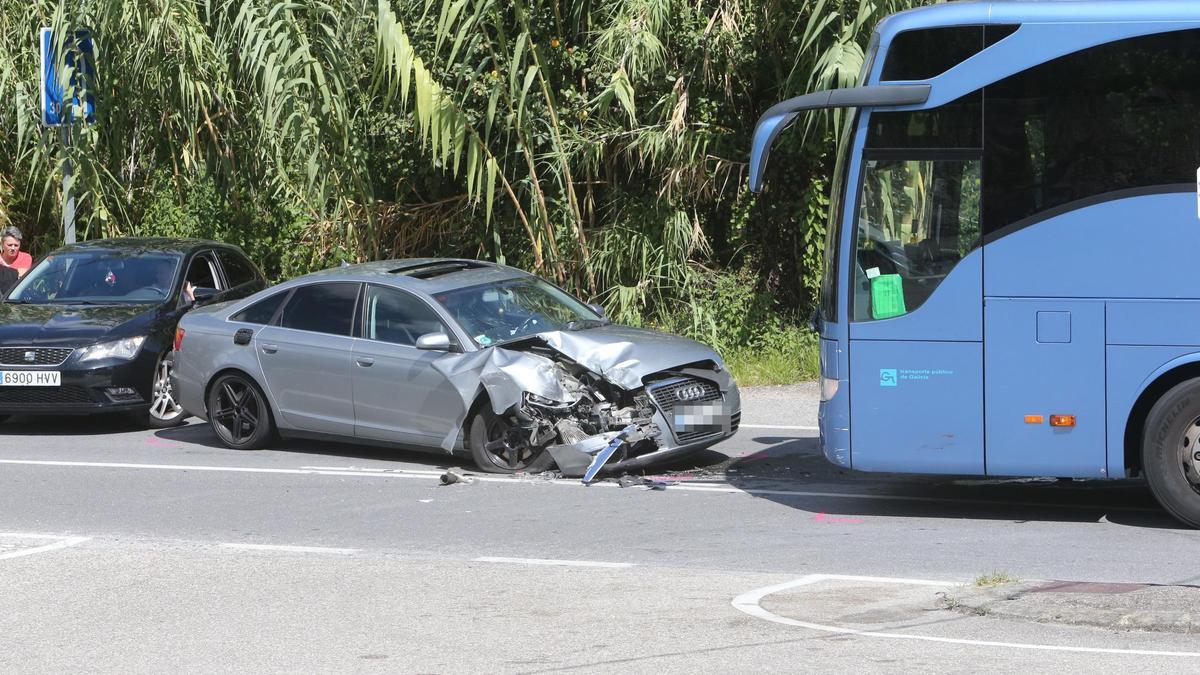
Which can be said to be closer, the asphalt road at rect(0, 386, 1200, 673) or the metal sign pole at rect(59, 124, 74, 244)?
the asphalt road at rect(0, 386, 1200, 673)

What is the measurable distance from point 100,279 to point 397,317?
457 cm

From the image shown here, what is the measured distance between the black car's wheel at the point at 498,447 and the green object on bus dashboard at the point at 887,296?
10.1 feet

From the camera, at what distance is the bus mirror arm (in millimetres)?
9102

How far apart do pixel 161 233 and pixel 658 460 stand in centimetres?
1137

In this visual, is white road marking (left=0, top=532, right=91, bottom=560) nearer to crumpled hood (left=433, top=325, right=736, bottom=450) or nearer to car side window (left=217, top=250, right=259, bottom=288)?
crumpled hood (left=433, top=325, right=736, bottom=450)

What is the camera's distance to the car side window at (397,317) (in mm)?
11680

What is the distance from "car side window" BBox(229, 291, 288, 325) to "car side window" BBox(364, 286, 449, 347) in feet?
3.25

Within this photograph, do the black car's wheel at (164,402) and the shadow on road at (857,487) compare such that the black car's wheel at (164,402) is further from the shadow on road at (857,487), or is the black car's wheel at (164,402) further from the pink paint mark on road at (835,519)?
the pink paint mark on road at (835,519)

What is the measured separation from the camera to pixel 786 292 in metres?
18.0

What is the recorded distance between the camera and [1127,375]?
348 inches

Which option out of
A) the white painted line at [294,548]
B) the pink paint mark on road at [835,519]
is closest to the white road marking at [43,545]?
the white painted line at [294,548]

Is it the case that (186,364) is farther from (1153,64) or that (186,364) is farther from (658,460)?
(1153,64)

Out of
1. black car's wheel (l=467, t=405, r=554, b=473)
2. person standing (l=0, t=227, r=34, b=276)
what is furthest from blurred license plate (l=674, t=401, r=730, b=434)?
person standing (l=0, t=227, r=34, b=276)

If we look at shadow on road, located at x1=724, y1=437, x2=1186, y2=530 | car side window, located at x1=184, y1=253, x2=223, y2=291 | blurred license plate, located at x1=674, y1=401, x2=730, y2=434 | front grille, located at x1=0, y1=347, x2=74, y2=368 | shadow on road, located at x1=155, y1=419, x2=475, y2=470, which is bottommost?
shadow on road, located at x1=724, y1=437, x2=1186, y2=530
